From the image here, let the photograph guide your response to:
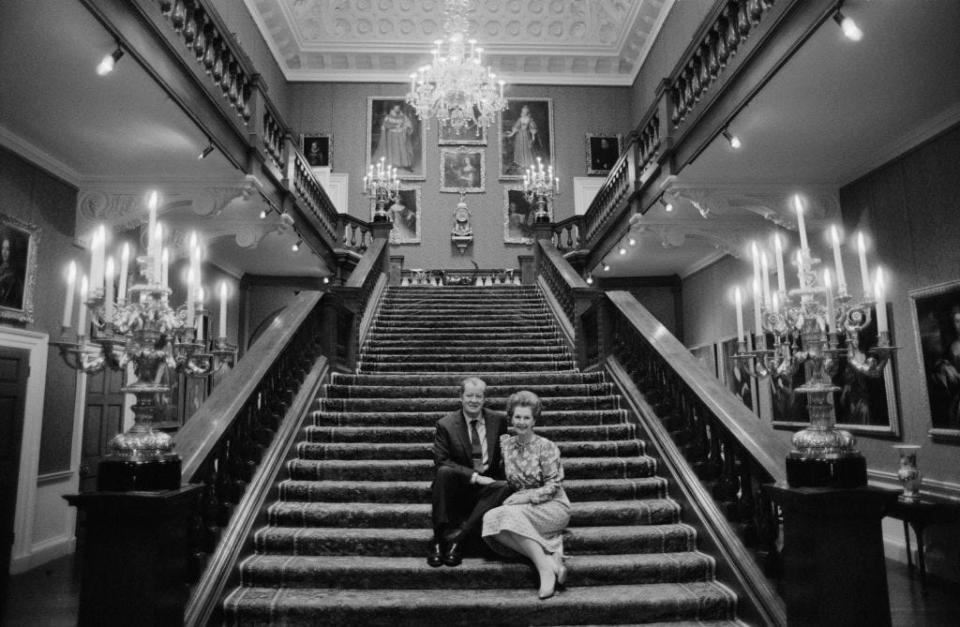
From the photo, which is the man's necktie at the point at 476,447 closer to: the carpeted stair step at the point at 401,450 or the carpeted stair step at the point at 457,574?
the carpeted stair step at the point at 457,574

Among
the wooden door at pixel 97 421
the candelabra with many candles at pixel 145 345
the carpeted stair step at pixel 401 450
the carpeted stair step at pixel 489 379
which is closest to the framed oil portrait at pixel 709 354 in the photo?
the carpeted stair step at pixel 489 379

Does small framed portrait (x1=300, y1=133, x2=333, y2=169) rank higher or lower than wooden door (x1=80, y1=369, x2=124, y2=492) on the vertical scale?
higher

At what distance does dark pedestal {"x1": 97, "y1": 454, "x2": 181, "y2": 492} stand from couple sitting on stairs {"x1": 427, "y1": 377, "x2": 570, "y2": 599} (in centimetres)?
154

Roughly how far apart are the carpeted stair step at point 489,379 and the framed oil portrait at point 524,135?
9108mm

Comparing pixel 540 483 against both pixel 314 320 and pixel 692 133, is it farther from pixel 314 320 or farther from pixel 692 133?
pixel 692 133

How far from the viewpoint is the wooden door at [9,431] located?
5.50 metres

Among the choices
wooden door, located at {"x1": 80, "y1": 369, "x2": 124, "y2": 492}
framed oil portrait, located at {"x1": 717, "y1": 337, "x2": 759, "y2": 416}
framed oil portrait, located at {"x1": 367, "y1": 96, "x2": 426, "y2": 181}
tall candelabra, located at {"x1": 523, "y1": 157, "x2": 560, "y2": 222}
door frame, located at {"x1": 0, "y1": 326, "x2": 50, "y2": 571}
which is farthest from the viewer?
framed oil portrait, located at {"x1": 367, "y1": 96, "x2": 426, "y2": 181}

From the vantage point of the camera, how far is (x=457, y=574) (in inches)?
145

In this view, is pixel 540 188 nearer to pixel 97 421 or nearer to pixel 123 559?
pixel 97 421

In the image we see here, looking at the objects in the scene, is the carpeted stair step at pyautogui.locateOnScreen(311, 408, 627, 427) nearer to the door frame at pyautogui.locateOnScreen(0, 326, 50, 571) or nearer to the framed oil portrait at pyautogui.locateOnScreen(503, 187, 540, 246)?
the door frame at pyautogui.locateOnScreen(0, 326, 50, 571)

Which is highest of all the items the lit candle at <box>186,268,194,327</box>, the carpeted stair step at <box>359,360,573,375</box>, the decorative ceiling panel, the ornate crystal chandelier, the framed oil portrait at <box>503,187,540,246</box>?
the decorative ceiling panel

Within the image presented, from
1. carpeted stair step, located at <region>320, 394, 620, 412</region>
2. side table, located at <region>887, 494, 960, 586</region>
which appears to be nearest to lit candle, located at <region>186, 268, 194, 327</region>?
carpeted stair step, located at <region>320, 394, 620, 412</region>

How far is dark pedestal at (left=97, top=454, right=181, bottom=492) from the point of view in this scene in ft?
9.30

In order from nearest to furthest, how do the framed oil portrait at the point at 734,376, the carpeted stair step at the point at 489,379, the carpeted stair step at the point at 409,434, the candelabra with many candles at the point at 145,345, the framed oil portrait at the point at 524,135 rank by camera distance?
the candelabra with many candles at the point at 145,345 < the carpeted stair step at the point at 409,434 < the carpeted stair step at the point at 489,379 < the framed oil portrait at the point at 734,376 < the framed oil portrait at the point at 524,135
